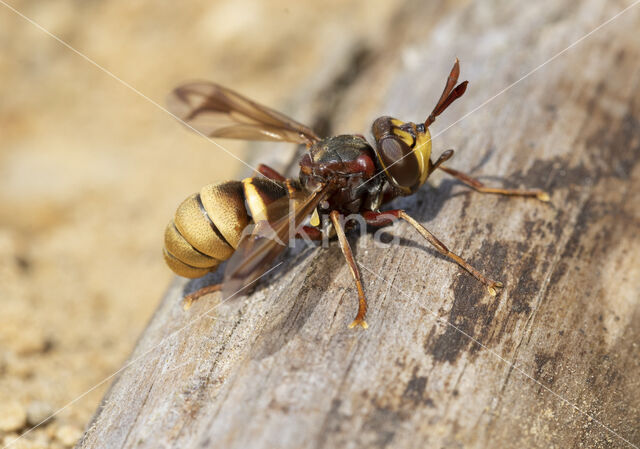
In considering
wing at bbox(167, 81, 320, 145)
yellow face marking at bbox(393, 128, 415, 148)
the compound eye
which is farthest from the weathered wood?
wing at bbox(167, 81, 320, 145)

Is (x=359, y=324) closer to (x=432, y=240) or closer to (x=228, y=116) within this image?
(x=432, y=240)

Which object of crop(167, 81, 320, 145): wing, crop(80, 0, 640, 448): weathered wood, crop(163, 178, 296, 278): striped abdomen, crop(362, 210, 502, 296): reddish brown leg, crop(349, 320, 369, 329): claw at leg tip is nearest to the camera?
crop(80, 0, 640, 448): weathered wood

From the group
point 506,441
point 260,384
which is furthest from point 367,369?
point 506,441

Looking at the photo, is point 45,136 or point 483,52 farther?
point 45,136

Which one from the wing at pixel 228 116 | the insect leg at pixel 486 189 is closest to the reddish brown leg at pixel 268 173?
the wing at pixel 228 116

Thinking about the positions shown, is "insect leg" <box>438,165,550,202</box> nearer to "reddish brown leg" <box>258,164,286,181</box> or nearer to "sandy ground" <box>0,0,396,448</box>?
"reddish brown leg" <box>258,164,286,181</box>

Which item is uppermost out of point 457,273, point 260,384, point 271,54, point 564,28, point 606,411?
point 564,28

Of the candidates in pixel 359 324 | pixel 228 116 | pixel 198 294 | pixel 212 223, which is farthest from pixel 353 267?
pixel 228 116

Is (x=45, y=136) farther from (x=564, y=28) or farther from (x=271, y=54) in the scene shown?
(x=564, y=28)
